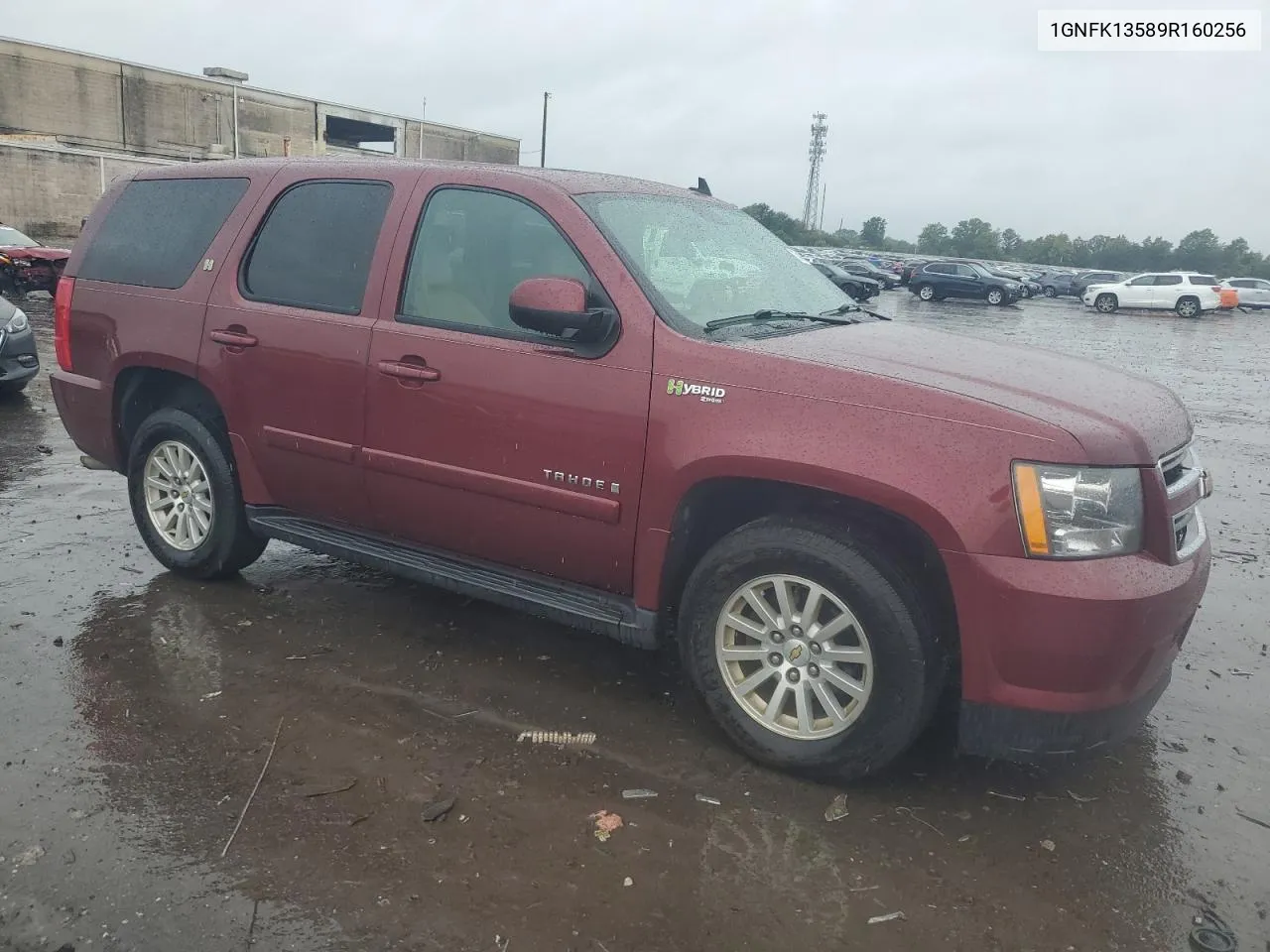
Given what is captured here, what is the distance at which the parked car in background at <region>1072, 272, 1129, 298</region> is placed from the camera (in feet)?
151

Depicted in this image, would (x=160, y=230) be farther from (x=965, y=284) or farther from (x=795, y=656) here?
(x=965, y=284)

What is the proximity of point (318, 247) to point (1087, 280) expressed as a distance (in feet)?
162

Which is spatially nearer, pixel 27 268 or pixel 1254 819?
pixel 1254 819

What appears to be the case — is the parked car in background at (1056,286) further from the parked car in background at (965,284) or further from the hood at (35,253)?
the hood at (35,253)

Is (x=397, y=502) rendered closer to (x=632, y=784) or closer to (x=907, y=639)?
(x=632, y=784)

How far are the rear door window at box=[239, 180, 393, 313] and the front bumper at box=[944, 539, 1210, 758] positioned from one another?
2.65 metres

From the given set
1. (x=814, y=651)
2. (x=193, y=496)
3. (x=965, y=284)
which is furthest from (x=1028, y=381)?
(x=965, y=284)

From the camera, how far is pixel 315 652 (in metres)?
4.22

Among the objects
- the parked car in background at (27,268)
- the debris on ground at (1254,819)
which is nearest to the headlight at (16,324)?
the parked car in background at (27,268)

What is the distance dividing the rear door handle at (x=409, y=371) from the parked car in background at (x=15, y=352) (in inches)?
275

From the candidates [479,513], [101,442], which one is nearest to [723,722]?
[479,513]

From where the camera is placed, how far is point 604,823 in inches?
121

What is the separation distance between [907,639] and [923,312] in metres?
28.7

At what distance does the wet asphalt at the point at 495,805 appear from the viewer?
2.66 meters
